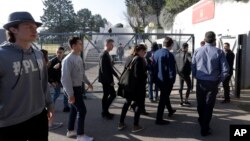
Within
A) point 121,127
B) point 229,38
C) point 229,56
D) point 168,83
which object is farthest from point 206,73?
point 229,38

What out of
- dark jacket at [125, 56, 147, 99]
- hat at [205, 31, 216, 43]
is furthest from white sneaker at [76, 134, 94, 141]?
hat at [205, 31, 216, 43]

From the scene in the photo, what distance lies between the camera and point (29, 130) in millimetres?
3100

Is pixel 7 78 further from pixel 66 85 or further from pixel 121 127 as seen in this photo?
pixel 121 127

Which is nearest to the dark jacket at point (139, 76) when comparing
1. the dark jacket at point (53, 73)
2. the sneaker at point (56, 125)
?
the sneaker at point (56, 125)

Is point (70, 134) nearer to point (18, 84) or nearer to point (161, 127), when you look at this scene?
point (161, 127)

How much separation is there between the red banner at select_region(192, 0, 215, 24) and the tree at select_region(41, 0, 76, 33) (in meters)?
76.8

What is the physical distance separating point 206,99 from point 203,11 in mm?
12424

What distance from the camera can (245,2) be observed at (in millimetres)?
12242

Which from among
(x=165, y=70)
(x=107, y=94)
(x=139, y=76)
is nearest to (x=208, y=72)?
(x=165, y=70)

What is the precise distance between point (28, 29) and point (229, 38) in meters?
11.1

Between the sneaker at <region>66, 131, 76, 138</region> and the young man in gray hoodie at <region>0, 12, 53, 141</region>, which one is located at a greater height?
the young man in gray hoodie at <region>0, 12, 53, 141</region>

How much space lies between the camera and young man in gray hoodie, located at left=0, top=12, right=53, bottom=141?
2.85 meters

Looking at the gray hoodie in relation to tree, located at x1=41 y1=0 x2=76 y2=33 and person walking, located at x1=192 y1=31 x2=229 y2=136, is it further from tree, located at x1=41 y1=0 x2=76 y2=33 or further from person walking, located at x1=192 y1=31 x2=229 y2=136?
tree, located at x1=41 y1=0 x2=76 y2=33

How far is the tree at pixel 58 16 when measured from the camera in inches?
3738
